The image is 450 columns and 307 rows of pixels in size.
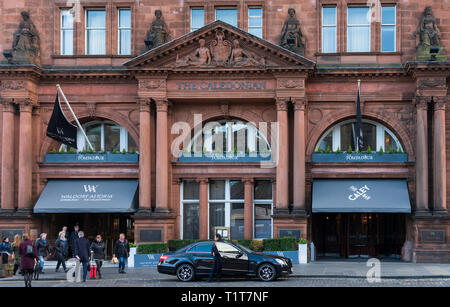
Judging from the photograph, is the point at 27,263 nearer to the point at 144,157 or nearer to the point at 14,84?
the point at 144,157

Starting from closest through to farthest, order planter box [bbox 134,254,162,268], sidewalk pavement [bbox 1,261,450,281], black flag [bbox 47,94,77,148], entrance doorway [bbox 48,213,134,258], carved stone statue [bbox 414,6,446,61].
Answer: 1. sidewalk pavement [bbox 1,261,450,281]
2. planter box [bbox 134,254,162,268]
3. black flag [bbox 47,94,77,148]
4. carved stone statue [bbox 414,6,446,61]
5. entrance doorway [bbox 48,213,134,258]

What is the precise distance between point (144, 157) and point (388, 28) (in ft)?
45.3

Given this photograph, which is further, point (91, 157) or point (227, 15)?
point (227, 15)

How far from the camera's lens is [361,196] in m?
35.1

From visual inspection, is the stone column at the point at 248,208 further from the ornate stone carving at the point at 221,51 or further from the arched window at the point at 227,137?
the ornate stone carving at the point at 221,51

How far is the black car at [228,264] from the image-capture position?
2573 cm

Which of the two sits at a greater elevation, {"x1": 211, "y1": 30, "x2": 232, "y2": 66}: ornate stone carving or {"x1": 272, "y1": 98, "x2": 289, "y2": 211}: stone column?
{"x1": 211, "y1": 30, "x2": 232, "y2": 66}: ornate stone carving

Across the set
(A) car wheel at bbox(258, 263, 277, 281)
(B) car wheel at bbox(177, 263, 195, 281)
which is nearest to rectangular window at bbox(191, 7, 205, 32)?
(B) car wheel at bbox(177, 263, 195, 281)

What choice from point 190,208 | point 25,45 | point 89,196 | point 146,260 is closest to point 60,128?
point 89,196

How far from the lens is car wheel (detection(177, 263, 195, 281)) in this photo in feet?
85.5

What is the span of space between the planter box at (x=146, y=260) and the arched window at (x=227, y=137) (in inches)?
273

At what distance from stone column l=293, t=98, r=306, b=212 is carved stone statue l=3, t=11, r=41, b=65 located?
43.6ft

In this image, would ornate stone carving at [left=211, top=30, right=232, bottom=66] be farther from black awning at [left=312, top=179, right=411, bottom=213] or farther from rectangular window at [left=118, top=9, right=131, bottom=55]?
black awning at [left=312, top=179, right=411, bottom=213]

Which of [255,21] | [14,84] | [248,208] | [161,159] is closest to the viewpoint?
[161,159]
